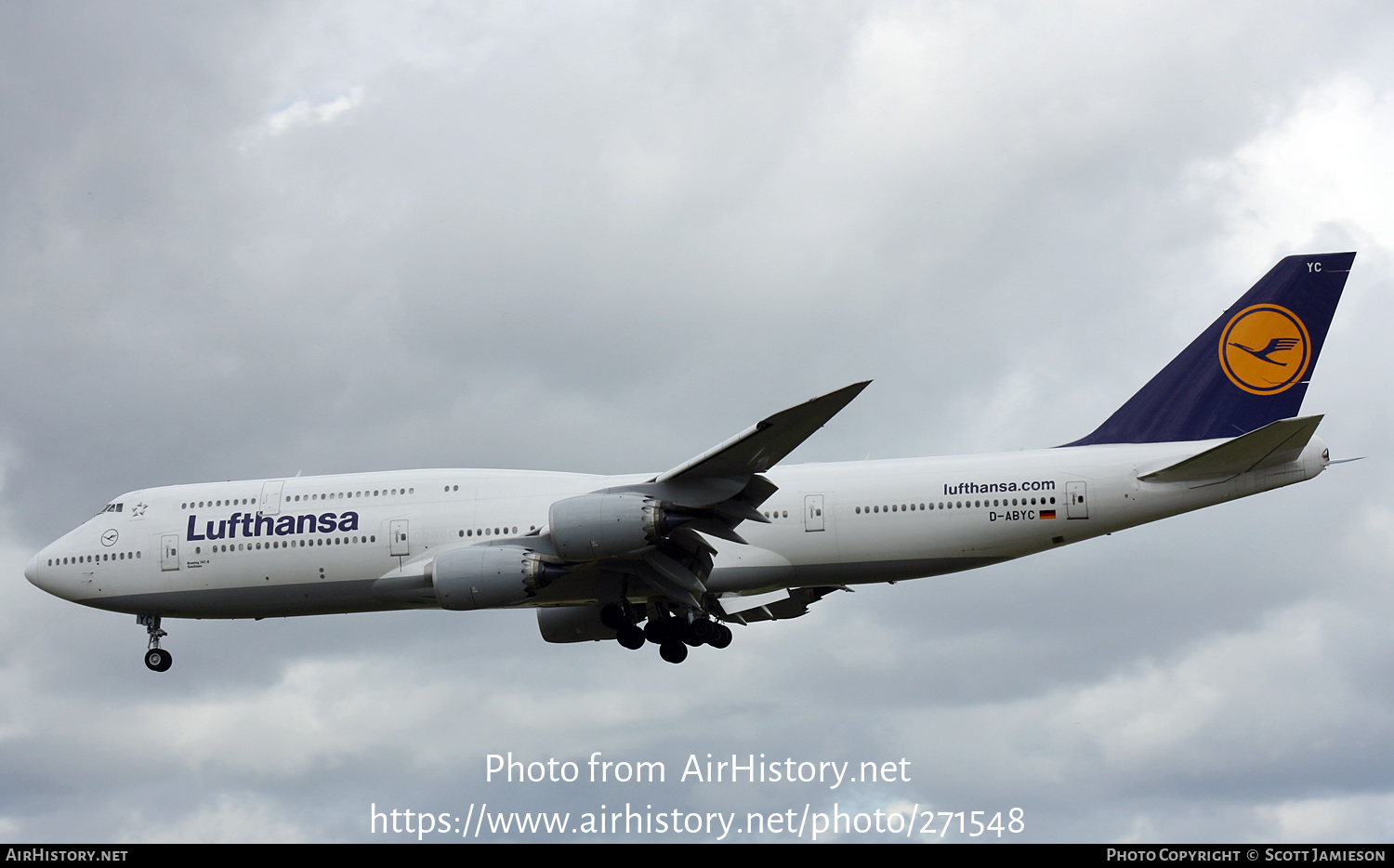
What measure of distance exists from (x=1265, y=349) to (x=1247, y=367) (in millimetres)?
588

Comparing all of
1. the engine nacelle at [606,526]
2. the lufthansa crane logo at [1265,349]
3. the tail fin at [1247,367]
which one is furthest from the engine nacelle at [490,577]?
the lufthansa crane logo at [1265,349]

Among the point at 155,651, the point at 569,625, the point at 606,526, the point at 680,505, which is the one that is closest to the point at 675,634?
the point at 569,625

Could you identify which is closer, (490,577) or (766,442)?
(766,442)

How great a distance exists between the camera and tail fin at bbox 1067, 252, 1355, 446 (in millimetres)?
→ 28297

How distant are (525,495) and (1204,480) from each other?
45.8 feet

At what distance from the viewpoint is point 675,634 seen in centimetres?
2933

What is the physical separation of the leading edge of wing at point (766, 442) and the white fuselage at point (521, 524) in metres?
3.02

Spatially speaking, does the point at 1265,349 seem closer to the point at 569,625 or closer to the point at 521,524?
the point at 521,524

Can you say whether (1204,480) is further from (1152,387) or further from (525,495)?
(525,495)

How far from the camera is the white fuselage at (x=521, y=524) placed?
88.3ft

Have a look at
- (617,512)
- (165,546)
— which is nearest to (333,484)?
(165,546)

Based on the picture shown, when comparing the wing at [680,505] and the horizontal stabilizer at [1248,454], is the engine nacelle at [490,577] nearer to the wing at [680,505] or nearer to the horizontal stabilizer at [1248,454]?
the wing at [680,505]
